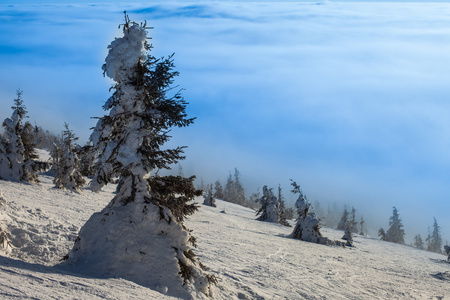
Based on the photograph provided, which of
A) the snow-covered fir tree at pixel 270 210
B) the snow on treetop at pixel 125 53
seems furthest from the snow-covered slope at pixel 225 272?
the snow-covered fir tree at pixel 270 210

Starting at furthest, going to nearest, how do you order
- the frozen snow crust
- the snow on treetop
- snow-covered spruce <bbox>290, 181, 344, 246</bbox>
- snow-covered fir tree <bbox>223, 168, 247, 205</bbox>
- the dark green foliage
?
snow-covered fir tree <bbox>223, 168, 247, 205</bbox> < snow-covered spruce <bbox>290, 181, 344, 246</bbox> < the dark green foliage < the snow on treetop < the frozen snow crust

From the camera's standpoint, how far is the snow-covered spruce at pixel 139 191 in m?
7.91

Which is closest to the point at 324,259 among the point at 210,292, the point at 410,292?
the point at 410,292

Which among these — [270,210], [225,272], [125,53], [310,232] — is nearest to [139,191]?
[125,53]

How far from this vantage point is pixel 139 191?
8.56 metres

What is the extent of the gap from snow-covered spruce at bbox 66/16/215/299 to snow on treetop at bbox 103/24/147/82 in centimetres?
Answer: 2

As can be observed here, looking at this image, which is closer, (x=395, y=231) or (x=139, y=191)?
(x=139, y=191)

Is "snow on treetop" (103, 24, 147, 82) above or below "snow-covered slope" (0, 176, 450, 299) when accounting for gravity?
above

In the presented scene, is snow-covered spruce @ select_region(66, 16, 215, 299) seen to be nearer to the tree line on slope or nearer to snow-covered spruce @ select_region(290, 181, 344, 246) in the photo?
the tree line on slope


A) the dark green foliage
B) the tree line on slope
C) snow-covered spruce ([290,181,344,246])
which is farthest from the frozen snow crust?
snow-covered spruce ([290,181,344,246])

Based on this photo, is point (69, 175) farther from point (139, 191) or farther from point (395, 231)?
point (395, 231)

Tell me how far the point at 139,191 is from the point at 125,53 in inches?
127

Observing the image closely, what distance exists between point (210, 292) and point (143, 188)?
2868 mm

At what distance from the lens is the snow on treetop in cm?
861
